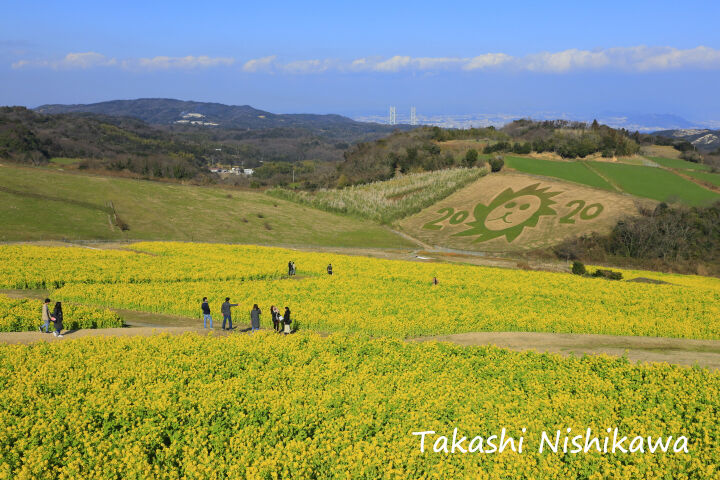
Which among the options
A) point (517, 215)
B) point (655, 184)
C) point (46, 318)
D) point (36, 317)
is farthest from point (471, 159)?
point (46, 318)

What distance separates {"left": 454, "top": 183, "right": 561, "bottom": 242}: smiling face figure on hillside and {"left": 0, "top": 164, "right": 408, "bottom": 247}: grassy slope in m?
13.2

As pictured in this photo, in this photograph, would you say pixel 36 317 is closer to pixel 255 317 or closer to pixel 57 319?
pixel 57 319

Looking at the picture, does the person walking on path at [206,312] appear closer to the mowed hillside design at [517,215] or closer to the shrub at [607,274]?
the shrub at [607,274]

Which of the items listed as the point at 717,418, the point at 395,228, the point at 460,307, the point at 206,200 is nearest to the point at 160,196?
the point at 206,200

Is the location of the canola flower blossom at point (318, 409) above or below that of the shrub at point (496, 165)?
below

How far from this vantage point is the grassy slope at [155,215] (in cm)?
6394

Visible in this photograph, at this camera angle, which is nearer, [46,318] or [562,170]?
[46,318]

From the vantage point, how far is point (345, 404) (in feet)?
49.4

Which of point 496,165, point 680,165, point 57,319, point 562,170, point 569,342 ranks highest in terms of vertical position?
A: point 496,165

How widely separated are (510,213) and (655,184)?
29104 millimetres

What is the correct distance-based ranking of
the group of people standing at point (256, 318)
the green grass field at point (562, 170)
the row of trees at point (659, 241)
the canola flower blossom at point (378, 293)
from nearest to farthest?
the group of people standing at point (256, 318) → the canola flower blossom at point (378, 293) → the row of trees at point (659, 241) → the green grass field at point (562, 170)

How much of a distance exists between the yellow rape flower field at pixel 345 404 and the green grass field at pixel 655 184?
61309 mm

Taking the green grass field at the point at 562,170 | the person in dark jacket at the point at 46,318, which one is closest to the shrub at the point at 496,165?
the green grass field at the point at 562,170

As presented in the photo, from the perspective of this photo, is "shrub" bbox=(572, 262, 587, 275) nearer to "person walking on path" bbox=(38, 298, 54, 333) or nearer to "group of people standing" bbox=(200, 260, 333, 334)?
"group of people standing" bbox=(200, 260, 333, 334)
